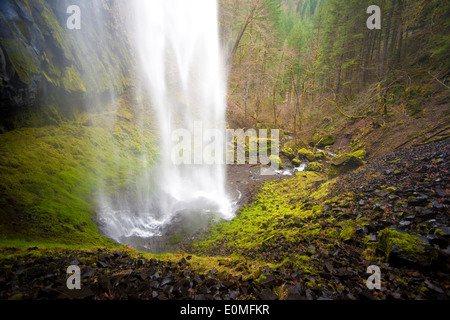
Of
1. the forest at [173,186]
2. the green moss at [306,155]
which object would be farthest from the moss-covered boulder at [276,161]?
the green moss at [306,155]

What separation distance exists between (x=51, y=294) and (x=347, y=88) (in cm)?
2498

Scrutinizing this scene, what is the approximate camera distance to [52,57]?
6.91 metres

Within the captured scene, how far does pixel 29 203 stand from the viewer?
436 centimetres

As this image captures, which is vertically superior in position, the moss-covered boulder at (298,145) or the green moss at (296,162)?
the moss-covered boulder at (298,145)

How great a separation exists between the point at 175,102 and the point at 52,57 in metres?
9.25

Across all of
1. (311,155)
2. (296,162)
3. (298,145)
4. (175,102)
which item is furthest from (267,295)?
(175,102)

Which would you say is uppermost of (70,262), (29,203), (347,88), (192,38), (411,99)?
(192,38)

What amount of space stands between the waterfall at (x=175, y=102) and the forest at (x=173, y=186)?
0.11 metres

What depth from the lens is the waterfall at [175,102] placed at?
739cm

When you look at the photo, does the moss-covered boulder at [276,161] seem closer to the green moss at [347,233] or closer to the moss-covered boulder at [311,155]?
the moss-covered boulder at [311,155]

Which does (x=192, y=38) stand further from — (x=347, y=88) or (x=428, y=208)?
(x=428, y=208)

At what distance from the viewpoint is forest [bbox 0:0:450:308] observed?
2693 mm

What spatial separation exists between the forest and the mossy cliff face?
0.06 m

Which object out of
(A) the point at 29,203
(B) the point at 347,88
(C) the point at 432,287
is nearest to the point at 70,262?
(A) the point at 29,203
